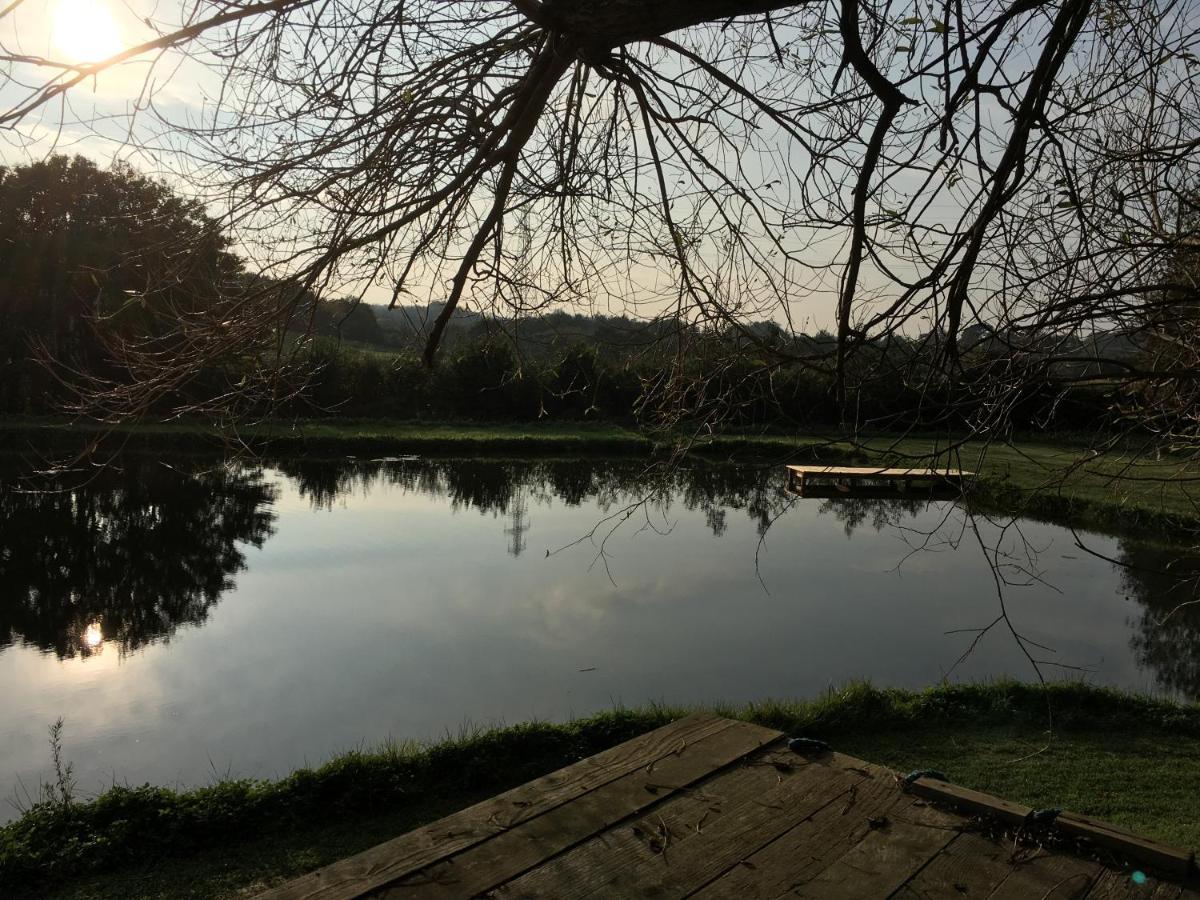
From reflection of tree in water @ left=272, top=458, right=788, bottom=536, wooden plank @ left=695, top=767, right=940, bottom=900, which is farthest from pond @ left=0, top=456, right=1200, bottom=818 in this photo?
wooden plank @ left=695, top=767, right=940, bottom=900

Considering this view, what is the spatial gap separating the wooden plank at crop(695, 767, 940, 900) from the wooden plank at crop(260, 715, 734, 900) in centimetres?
43

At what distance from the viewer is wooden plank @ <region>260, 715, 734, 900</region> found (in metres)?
1.71

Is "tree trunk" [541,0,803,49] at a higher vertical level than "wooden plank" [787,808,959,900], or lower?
higher

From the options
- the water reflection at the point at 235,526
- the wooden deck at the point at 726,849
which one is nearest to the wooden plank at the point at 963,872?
the wooden deck at the point at 726,849

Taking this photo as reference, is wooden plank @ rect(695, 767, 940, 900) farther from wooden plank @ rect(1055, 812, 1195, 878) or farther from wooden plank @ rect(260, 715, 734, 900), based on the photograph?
wooden plank @ rect(260, 715, 734, 900)

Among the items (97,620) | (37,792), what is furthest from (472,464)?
(37,792)

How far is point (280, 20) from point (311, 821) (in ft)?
12.0

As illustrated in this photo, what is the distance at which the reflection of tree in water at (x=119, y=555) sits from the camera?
923 centimetres

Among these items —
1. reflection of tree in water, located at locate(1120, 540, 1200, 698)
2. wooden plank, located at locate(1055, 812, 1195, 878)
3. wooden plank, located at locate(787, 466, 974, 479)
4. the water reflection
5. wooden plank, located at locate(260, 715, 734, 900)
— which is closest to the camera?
wooden plank, located at locate(260, 715, 734, 900)

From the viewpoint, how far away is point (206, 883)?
402 centimetres

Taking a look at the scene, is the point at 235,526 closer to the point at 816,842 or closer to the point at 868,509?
the point at 868,509

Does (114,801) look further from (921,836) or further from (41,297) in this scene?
(41,297)

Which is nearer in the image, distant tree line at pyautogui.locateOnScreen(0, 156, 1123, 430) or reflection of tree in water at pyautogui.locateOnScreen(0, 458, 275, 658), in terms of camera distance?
distant tree line at pyautogui.locateOnScreen(0, 156, 1123, 430)

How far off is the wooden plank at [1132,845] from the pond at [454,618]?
175cm
